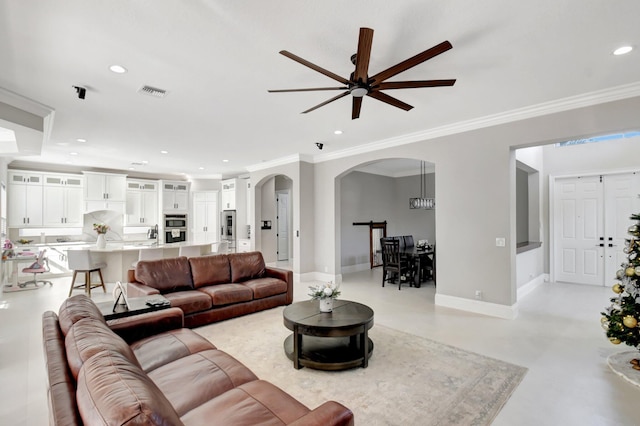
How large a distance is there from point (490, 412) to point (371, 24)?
9.96 ft

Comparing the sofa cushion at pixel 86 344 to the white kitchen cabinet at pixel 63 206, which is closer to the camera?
the sofa cushion at pixel 86 344

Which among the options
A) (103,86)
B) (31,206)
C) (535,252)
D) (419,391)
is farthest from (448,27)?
(31,206)

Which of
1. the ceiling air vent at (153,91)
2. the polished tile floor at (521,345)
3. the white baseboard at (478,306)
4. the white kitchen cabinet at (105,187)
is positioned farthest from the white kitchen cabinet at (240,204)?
the white baseboard at (478,306)

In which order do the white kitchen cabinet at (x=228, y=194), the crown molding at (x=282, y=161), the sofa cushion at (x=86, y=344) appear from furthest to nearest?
1. the white kitchen cabinet at (x=228, y=194)
2. the crown molding at (x=282, y=161)
3. the sofa cushion at (x=86, y=344)

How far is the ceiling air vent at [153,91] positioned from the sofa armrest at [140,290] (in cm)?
237

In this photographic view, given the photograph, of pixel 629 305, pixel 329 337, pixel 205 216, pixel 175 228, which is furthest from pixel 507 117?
pixel 175 228

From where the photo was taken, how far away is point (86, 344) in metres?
1.48

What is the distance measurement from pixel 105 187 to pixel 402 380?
29.6ft

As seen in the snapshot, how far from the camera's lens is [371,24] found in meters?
2.30

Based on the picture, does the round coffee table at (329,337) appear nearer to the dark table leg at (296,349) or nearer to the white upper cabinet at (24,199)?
the dark table leg at (296,349)

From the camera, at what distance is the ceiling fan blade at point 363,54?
1946mm

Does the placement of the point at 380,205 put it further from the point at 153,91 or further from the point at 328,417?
the point at 328,417

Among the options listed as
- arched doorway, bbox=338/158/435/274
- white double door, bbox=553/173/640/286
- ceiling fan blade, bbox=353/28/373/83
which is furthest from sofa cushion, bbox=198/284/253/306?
white double door, bbox=553/173/640/286

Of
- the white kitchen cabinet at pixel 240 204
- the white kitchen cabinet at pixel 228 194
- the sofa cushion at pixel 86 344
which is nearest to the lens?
the sofa cushion at pixel 86 344
